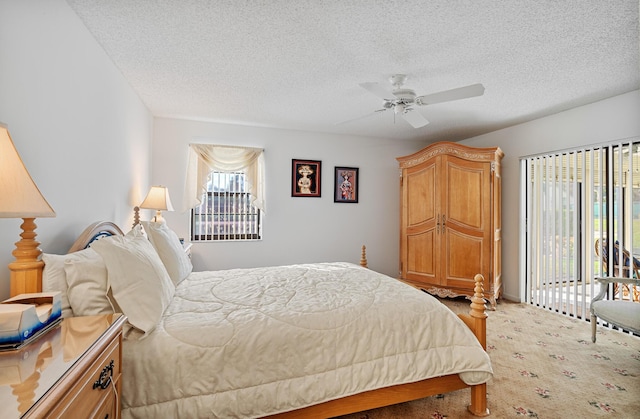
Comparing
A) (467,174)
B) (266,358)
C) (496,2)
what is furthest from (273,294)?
(467,174)

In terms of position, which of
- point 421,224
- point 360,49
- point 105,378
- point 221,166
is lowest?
point 105,378

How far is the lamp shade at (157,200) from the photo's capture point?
123 inches

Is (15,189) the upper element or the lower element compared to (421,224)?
upper

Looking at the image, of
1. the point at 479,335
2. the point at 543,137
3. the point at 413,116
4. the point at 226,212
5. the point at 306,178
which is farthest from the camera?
the point at 306,178

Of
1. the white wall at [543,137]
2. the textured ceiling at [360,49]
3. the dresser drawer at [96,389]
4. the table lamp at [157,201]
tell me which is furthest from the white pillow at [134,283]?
the white wall at [543,137]

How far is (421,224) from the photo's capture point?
4.39 metres

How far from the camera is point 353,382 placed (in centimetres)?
159

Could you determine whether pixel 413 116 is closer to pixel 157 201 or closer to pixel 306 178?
pixel 306 178

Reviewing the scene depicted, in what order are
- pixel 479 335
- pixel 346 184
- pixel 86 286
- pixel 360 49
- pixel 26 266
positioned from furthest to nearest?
pixel 346 184 < pixel 360 49 < pixel 479 335 < pixel 86 286 < pixel 26 266

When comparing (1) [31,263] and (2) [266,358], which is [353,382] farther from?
(1) [31,263]

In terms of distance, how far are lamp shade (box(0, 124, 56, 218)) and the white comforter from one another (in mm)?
727

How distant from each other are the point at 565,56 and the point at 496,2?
3.38ft

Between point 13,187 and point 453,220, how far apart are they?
4219mm

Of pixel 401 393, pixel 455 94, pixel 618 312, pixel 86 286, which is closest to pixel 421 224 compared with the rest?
pixel 618 312
